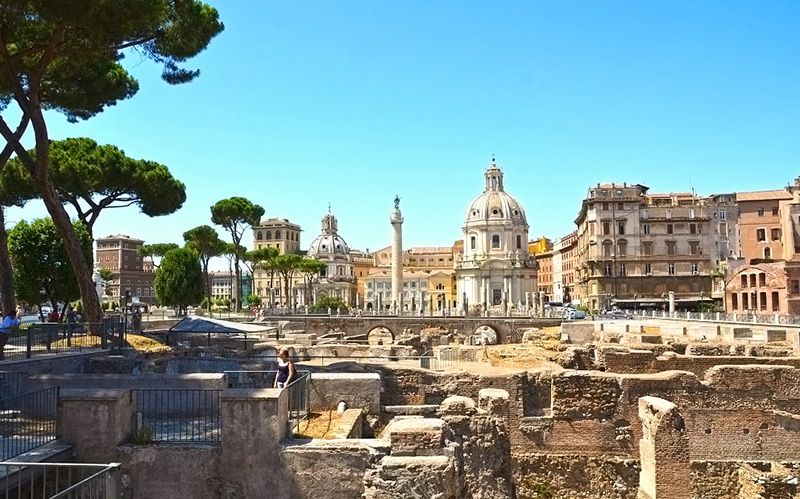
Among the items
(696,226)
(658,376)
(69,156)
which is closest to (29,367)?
(658,376)

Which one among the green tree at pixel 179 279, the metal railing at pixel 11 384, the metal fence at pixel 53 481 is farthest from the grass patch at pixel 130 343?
the green tree at pixel 179 279

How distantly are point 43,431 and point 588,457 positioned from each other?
400 inches

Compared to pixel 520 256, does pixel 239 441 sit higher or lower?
lower

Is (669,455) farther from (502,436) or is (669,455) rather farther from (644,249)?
(644,249)

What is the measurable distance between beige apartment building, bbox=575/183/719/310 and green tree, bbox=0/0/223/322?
5854 cm

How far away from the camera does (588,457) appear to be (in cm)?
1343

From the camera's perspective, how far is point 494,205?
101375mm

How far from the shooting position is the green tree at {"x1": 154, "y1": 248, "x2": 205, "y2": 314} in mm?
47406

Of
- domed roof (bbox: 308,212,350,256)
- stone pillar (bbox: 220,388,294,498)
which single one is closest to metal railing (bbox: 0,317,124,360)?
stone pillar (bbox: 220,388,294,498)

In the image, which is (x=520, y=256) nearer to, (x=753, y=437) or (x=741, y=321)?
(x=741, y=321)

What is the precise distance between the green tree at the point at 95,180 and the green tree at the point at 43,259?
152cm

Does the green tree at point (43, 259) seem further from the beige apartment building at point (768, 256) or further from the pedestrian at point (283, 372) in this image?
the beige apartment building at point (768, 256)

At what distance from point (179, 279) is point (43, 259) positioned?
1717 centimetres

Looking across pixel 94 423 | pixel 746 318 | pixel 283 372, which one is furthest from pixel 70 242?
pixel 746 318
